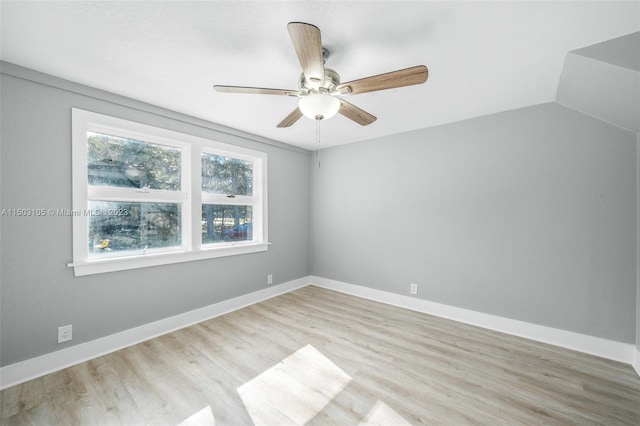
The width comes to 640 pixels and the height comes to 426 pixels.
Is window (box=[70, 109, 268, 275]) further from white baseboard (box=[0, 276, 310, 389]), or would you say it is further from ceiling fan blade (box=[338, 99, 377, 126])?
ceiling fan blade (box=[338, 99, 377, 126])

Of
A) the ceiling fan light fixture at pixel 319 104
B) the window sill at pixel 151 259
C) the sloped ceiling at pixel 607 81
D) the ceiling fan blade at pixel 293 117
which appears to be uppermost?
the sloped ceiling at pixel 607 81

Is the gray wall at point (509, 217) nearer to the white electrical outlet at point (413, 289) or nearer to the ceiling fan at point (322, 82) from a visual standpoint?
the white electrical outlet at point (413, 289)

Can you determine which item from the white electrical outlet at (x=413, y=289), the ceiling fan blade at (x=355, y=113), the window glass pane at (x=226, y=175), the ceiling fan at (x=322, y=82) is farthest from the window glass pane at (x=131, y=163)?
the white electrical outlet at (x=413, y=289)

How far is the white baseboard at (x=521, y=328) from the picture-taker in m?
2.24

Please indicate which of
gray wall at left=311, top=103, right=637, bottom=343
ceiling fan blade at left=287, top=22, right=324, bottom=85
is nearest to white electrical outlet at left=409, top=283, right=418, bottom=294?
gray wall at left=311, top=103, right=637, bottom=343

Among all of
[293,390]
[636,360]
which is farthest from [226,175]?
[636,360]

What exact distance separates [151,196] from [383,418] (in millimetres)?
2797

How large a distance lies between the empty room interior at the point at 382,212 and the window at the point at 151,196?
0.07 feet

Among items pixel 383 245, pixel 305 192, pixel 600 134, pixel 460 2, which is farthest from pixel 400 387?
pixel 305 192

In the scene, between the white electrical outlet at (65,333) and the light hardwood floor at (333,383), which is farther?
the white electrical outlet at (65,333)

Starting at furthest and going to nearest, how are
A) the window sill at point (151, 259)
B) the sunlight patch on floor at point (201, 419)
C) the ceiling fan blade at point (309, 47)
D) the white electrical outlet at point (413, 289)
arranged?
1. the white electrical outlet at point (413, 289)
2. the window sill at point (151, 259)
3. the sunlight patch on floor at point (201, 419)
4. the ceiling fan blade at point (309, 47)

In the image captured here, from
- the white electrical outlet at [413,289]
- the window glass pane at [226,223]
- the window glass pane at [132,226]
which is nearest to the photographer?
the window glass pane at [132,226]

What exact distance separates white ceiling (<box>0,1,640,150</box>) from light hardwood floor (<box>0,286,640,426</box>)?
7.75 feet

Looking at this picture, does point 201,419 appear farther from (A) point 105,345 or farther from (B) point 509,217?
(B) point 509,217
